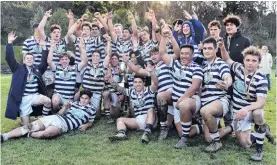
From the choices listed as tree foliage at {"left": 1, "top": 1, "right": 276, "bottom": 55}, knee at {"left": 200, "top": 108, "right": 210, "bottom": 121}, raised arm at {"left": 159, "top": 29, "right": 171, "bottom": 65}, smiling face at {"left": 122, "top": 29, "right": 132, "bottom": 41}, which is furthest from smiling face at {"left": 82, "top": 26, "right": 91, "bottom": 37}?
tree foliage at {"left": 1, "top": 1, "right": 276, "bottom": 55}

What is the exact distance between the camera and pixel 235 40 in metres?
6.05

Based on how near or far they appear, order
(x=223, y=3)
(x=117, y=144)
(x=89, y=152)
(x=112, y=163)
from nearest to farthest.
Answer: (x=112, y=163) → (x=89, y=152) → (x=117, y=144) → (x=223, y=3)

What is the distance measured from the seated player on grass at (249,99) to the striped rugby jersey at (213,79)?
0.78 feet

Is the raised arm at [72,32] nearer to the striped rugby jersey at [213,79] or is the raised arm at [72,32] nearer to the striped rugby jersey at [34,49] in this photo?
the striped rugby jersey at [34,49]

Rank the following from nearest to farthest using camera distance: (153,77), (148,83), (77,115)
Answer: (153,77) → (77,115) → (148,83)

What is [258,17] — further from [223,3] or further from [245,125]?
[245,125]

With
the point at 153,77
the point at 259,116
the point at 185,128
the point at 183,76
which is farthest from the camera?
the point at 153,77

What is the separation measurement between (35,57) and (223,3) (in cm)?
2569

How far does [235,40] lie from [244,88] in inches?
45.2

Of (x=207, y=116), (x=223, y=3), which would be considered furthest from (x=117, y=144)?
(x=223, y=3)

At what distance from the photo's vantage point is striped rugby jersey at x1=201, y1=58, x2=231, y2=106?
5.37m

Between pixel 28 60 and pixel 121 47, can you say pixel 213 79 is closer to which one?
pixel 121 47

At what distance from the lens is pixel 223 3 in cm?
3031

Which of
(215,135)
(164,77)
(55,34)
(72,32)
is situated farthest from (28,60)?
(215,135)
